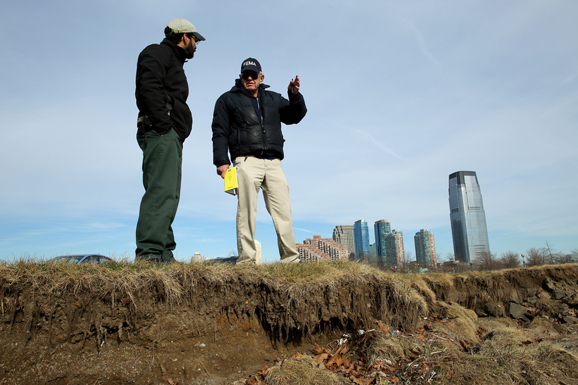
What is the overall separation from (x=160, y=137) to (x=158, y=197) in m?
0.70

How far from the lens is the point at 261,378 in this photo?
325 centimetres

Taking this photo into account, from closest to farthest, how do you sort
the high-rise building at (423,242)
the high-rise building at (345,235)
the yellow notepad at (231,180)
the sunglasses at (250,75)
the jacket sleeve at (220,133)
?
1. the yellow notepad at (231,180)
2. the jacket sleeve at (220,133)
3. the sunglasses at (250,75)
4. the high-rise building at (423,242)
5. the high-rise building at (345,235)

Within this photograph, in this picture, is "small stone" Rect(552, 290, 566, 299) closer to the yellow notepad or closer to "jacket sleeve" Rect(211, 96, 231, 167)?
the yellow notepad

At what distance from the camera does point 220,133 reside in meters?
4.63

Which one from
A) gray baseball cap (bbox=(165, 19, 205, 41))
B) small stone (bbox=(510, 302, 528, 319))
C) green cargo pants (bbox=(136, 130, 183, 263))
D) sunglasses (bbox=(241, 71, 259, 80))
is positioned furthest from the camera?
small stone (bbox=(510, 302, 528, 319))

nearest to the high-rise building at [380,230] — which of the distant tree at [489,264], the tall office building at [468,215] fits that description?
the tall office building at [468,215]

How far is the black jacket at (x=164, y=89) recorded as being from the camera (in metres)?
3.61

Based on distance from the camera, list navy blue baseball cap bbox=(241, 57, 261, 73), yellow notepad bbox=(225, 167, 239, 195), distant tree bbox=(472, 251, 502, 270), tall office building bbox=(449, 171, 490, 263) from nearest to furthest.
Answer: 1. yellow notepad bbox=(225, 167, 239, 195)
2. navy blue baseball cap bbox=(241, 57, 261, 73)
3. distant tree bbox=(472, 251, 502, 270)
4. tall office building bbox=(449, 171, 490, 263)

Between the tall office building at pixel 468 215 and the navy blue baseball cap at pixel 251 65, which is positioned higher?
the tall office building at pixel 468 215

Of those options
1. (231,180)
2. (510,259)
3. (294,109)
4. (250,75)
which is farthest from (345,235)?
(231,180)

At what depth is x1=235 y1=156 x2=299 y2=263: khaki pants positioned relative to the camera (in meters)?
4.33

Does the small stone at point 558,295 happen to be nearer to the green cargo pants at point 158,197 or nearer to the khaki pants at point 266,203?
the khaki pants at point 266,203

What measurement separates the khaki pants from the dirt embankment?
1.51ft

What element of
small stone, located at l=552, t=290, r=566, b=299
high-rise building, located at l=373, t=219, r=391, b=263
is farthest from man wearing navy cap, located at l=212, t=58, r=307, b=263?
high-rise building, located at l=373, t=219, r=391, b=263
